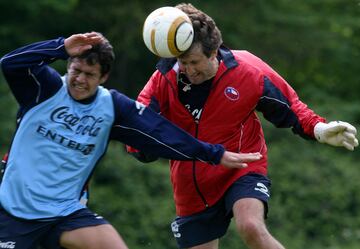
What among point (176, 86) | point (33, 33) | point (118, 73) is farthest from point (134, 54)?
point (176, 86)

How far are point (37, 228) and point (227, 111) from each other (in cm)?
175

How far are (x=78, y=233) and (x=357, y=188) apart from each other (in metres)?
10.5

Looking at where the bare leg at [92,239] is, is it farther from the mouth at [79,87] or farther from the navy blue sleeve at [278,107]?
the navy blue sleeve at [278,107]

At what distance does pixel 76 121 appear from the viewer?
662cm

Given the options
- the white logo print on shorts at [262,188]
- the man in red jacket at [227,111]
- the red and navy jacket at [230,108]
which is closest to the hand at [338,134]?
the man in red jacket at [227,111]

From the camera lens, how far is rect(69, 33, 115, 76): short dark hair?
6.61m

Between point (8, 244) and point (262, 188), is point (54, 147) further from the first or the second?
point (262, 188)

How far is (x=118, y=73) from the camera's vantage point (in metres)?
18.9

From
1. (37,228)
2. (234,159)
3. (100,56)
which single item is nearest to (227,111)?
(234,159)

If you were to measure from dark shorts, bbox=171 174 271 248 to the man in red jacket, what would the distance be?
1 cm

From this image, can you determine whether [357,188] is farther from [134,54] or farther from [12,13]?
[12,13]

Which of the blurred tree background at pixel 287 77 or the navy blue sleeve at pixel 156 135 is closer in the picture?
Answer: the navy blue sleeve at pixel 156 135

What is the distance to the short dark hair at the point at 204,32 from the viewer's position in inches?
281

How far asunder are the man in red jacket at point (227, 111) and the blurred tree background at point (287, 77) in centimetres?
604
